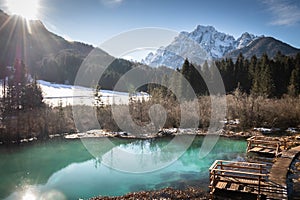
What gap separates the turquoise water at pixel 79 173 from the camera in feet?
42.9

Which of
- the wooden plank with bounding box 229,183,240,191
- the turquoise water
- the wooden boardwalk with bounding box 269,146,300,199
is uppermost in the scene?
the wooden boardwalk with bounding box 269,146,300,199

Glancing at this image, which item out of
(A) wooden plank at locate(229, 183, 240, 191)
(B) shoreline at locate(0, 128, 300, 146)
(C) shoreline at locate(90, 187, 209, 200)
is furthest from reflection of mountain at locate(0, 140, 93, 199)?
(A) wooden plank at locate(229, 183, 240, 191)

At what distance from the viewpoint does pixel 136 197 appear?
11422 mm

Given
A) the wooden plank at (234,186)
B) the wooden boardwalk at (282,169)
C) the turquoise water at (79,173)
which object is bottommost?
the turquoise water at (79,173)

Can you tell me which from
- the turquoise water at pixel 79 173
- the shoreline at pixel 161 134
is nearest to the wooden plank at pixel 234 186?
the turquoise water at pixel 79 173

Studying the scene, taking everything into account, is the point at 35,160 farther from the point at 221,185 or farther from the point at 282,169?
the point at 282,169

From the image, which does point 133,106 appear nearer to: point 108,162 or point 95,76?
point 108,162

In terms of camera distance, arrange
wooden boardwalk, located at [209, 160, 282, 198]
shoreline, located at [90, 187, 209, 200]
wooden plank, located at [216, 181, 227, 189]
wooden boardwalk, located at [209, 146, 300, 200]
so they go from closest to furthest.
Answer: wooden boardwalk, located at [209, 146, 300, 200] < wooden boardwalk, located at [209, 160, 282, 198] < wooden plank, located at [216, 181, 227, 189] < shoreline, located at [90, 187, 209, 200]

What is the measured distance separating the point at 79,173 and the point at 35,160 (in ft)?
17.3

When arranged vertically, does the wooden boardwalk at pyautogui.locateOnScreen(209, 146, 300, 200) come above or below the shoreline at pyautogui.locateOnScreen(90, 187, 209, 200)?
above

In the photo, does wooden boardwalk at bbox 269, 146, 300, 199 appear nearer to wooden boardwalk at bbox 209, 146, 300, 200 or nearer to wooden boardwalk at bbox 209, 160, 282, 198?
wooden boardwalk at bbox 209, 146, 300, 200

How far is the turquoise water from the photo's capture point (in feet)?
42.9

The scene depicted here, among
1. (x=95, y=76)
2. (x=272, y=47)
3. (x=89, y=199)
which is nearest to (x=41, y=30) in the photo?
(x=95, y=76)

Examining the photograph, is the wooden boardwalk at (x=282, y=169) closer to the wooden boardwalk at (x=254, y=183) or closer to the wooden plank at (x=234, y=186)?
the wooden boardwalk at (x=254, y=183)
